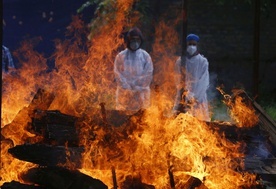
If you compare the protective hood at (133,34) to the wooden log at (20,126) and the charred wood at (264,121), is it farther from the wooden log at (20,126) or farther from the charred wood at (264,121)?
the wooden log at (20,126)

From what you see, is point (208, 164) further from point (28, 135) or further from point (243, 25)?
point (243, 25)

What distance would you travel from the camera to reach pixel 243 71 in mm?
13875

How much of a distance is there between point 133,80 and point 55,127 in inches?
136

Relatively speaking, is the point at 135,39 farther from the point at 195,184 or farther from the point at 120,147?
the point at 195,184

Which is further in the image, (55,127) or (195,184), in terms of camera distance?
(55,127)

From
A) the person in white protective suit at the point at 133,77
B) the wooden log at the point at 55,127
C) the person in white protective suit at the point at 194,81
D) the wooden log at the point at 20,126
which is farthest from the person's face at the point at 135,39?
the wooden log at the point at 55,127

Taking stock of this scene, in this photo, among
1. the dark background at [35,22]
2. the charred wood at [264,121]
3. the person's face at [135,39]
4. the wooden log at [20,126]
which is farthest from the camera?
the dark background at [35,22]

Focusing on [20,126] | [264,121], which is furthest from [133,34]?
[20,126]

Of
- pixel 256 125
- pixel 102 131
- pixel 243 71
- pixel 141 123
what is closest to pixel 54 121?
pixel 102 131

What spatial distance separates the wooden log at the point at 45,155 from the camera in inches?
195

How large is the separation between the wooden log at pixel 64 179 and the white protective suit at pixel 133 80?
12.1 feet

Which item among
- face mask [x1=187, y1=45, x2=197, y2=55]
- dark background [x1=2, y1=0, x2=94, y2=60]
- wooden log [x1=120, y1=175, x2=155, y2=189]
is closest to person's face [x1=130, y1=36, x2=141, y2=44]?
face mask [x1=187, y1=45, x2=197, y2=55]

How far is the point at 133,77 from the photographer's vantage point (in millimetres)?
8594

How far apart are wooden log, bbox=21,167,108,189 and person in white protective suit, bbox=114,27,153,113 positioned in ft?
12.1
